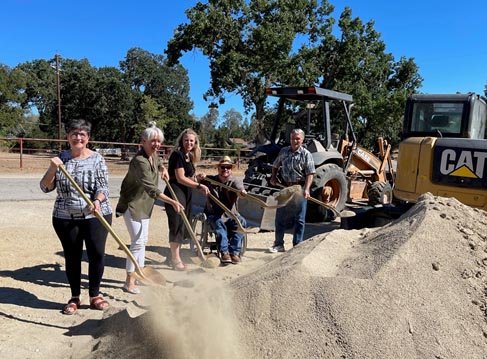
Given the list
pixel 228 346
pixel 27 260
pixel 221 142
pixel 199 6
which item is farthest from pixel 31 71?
pixel 228 346

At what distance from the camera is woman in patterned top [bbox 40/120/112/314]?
359 cm

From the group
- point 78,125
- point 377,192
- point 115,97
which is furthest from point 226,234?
point 115,97

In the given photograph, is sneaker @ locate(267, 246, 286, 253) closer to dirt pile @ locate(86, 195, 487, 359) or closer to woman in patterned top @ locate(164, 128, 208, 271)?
woman in patterned top @ locate(164, 128, 208, 271)

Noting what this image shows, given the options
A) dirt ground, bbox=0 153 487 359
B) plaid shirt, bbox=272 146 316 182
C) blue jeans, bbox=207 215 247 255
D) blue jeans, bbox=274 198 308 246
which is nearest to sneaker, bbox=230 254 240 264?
blue jeans, bbox=207 215 247 255

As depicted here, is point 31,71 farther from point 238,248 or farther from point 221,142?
point 238,248

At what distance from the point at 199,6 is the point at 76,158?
17490mm

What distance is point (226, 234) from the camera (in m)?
5.22

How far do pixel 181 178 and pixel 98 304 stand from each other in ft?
5.15

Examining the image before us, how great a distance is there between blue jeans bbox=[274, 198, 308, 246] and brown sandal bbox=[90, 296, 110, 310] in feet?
8.28

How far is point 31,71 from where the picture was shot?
5166 centimetres

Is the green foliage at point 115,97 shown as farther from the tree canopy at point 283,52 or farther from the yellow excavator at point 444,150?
the yellow excavator at point 444,150

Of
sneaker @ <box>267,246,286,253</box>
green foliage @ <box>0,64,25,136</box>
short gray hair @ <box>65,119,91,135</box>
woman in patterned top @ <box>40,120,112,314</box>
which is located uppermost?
green foliage @ <box>0,64,25,136</box>

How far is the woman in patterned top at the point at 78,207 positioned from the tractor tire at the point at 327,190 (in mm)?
4222

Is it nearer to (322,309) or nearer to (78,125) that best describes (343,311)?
(322,309)
